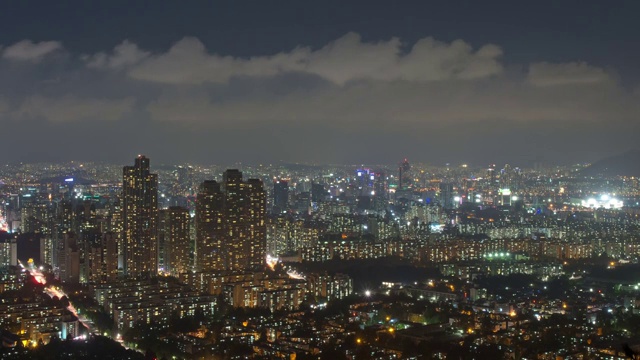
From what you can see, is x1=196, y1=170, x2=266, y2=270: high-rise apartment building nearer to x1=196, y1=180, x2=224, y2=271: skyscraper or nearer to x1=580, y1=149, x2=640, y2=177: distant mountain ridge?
x1=196, y1=180, x2=224, y2=271: skyscraper

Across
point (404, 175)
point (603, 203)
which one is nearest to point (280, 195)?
point (404, 175)

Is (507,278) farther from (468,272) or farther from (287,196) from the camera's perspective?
(287,196)

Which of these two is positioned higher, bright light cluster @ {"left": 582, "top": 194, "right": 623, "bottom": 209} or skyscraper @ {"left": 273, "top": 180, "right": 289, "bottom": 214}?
skyscraper @ {"left": 273, "top": 180, "right": 289, "bottom": 214}

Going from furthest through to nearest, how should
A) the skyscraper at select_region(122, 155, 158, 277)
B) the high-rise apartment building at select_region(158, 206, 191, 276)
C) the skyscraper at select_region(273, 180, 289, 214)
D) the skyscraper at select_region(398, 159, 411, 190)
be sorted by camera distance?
the skyscraper at select_region(398, 159, 411, 190) < the skyscraper at select_region(273, 180, 289, 214) < the high-rise apartment building at select_region(158, 206, 191, 276) < the skyscraper at select_region(122, 155, 158, 277)

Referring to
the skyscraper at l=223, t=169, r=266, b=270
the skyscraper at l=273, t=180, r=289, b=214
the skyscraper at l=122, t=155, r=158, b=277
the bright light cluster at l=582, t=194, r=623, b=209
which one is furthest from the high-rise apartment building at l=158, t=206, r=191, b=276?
the bright light cluster at l=582, t=194, r=623, b=209

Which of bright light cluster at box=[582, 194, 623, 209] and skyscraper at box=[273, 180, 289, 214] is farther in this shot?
bright light cluster at box=[582, 194, 623, 209]

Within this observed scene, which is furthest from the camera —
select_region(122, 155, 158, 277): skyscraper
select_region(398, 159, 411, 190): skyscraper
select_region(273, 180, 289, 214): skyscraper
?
select_region(398, 159, 411, 190): skyscraper

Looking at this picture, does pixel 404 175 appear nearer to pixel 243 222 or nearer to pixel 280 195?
pixel 280 195
